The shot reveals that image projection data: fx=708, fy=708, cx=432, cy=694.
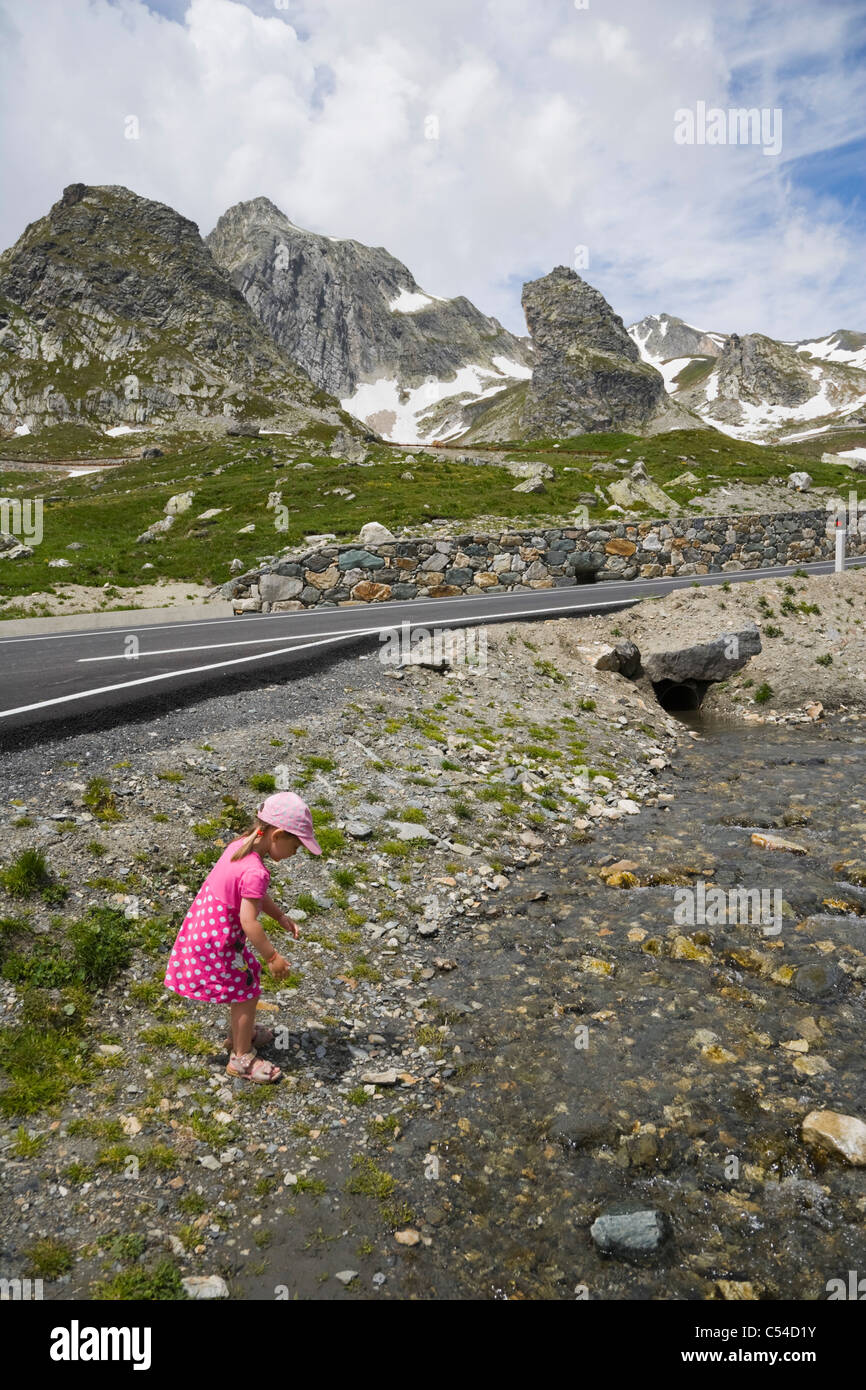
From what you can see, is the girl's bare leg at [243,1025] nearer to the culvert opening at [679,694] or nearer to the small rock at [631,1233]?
the small rock at [631,1233]

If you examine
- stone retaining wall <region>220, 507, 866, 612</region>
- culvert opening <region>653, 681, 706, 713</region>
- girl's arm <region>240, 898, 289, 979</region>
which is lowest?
girl's arm <region>240, 898, 289, 979</region>

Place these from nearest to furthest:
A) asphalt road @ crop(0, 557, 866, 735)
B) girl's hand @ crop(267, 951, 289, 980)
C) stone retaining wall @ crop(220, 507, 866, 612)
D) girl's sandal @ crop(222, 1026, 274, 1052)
Answer: girl's hand @ crop(267, 951, 289, 980) < girl's sandal @ crop(222, 1026, 274, 1052) < asphalt road @ crop(0, 557, 866, 735) < stone retaining wall @ crop(220, 507, 866, 612)

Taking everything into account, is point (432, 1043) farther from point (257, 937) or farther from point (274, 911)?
point (257, 937)

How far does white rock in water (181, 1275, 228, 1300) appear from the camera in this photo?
3.70 metres

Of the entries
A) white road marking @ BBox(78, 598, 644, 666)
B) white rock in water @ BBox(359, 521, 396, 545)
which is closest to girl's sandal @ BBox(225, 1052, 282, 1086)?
white road marking @ BBox(78, 598, 644, 666)

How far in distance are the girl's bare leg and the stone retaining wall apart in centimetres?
1944

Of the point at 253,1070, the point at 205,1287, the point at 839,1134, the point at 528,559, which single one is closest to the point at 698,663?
the point at 528,559

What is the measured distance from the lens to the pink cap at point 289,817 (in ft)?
16.2

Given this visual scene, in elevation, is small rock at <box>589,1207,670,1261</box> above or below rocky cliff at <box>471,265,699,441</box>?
below

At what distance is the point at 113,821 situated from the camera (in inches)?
283

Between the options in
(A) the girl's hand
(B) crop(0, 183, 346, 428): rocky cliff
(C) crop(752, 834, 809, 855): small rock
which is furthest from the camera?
(B) crop(0, 183, 346, 428): rocky cliff

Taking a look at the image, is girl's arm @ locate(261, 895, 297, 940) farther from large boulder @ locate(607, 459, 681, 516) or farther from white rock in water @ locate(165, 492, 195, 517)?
large boulder @ locate(607, 459, 681, 516)

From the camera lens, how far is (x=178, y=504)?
44.4 m
